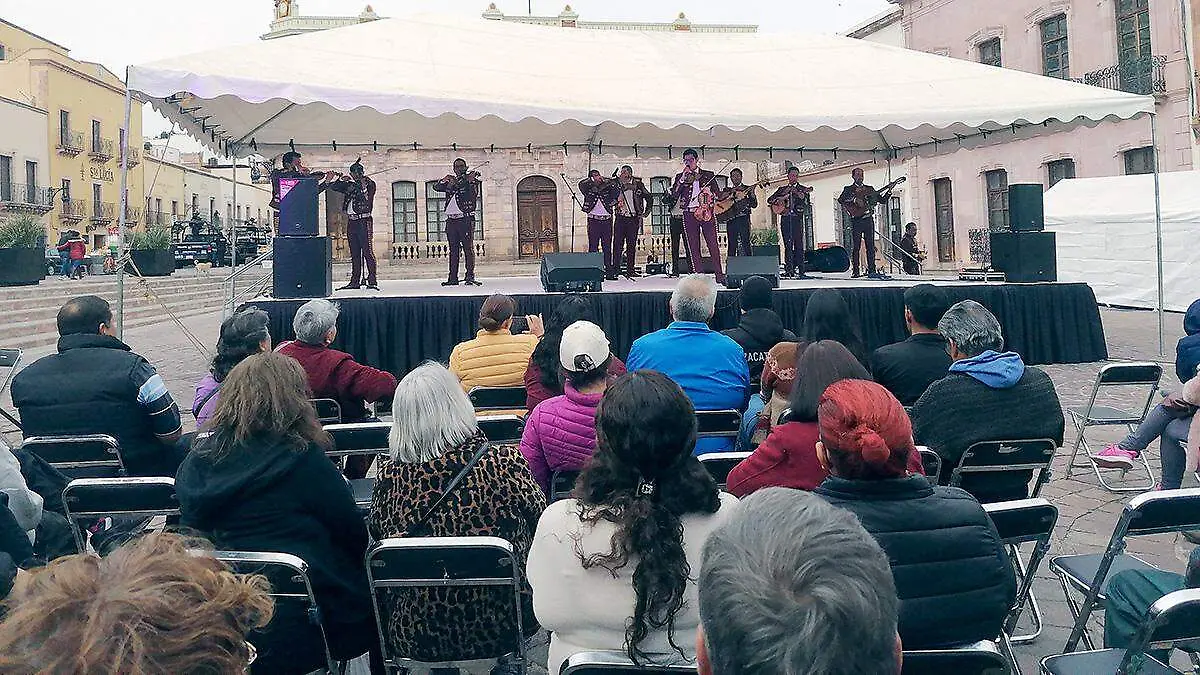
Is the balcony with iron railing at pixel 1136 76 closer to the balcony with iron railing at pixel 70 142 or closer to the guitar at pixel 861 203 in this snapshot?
the guitar at pixel 861 203

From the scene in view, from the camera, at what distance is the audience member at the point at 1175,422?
4.70 metres

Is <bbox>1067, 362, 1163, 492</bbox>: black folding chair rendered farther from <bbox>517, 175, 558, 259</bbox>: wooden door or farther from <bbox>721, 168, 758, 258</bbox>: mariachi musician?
<bbox>517, 175, 558, 259</bbox>: wooden door

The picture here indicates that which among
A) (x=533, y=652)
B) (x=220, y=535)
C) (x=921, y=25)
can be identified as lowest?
(x=533, y=652)

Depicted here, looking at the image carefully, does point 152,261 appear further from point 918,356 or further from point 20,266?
point 918,356

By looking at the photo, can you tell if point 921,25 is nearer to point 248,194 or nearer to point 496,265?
point 496,265

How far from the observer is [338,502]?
2.50 m

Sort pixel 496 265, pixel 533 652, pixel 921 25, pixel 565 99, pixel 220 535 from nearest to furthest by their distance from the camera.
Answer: pixel 220 535 → pixel 533 652 → pixel 565 99 → pixel 921 25 → pixel 496 265

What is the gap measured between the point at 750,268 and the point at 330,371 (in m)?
6.48

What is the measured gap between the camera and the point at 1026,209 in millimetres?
10117

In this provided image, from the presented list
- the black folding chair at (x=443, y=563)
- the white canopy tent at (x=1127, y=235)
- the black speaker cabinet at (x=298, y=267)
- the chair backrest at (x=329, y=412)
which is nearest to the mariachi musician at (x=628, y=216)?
the black speaker cabinet at (x=298, y=267)

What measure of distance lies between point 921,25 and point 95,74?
33965 mm

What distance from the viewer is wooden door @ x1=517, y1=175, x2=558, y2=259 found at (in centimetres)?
3119

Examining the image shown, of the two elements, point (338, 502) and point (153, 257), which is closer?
point (338, 502)

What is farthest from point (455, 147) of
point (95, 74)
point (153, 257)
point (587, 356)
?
point (95, 74)
